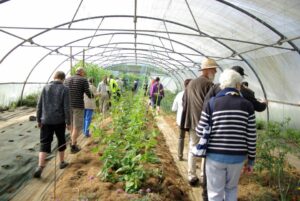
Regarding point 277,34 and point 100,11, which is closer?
point 277,34

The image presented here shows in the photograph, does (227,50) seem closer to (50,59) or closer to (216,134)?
(216,134)

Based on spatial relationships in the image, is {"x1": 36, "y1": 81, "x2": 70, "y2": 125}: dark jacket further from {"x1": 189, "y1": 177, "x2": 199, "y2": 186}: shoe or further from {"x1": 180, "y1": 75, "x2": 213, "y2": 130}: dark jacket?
{"x1": 189, "y1": 177, "x2": 199, "y2": 186}: shoe

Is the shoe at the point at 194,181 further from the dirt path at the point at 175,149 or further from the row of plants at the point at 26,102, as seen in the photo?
the row of plants at the point at 26,102

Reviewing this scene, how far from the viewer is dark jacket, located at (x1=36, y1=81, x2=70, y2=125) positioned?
4500 millimetres

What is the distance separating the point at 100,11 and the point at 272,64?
15.6 ft

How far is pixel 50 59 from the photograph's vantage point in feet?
44.2

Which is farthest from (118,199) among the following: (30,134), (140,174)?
(30,134)

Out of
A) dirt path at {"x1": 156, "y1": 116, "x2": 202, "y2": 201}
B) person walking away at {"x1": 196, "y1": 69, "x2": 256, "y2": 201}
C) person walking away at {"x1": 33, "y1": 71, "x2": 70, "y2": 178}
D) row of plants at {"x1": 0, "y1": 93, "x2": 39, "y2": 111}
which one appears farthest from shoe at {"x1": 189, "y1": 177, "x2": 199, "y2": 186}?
row of plants at {"x1": 0, "y1": 93, "x2": 39, "y2": 111}

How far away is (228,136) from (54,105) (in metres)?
2.85

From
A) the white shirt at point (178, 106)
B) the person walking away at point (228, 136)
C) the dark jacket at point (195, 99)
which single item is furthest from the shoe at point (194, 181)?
the person walking away at point (228, 136)

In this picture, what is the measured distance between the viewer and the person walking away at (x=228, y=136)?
262 cm

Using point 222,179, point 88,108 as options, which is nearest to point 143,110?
point 88,108

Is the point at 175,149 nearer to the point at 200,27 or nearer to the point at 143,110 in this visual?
the point at 143,110

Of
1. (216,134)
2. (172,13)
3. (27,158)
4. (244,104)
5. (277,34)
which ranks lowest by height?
(27,158)
